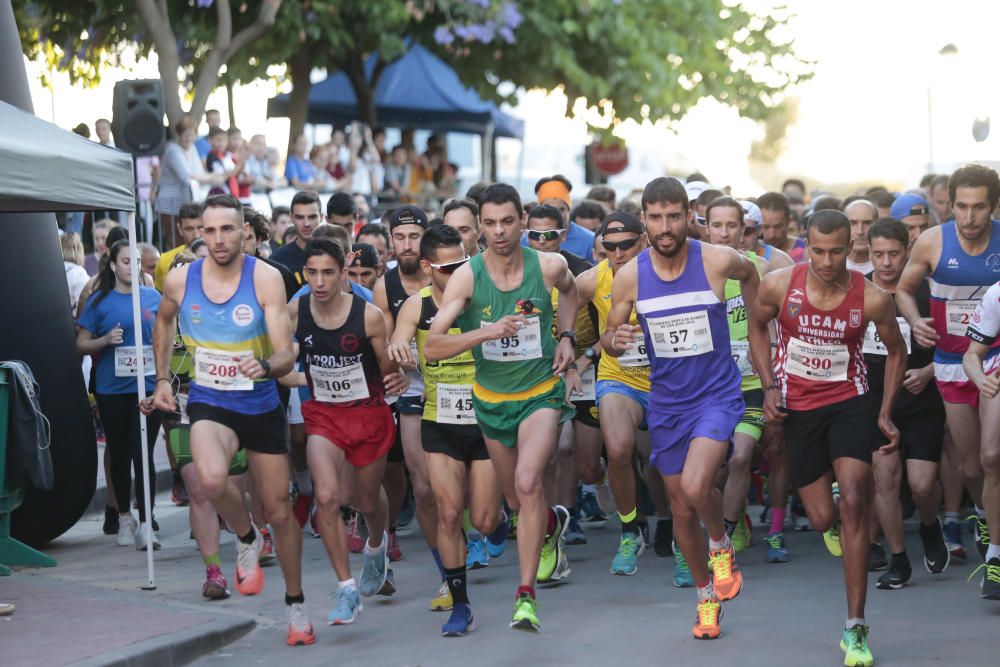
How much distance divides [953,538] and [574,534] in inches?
97.7

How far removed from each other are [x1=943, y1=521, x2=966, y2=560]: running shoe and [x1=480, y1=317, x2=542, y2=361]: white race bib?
125 inches

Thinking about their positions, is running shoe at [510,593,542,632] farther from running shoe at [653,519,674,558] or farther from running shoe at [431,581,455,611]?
running shoe at [653,519,674,558]

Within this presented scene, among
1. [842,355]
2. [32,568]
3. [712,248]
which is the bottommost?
[32,568]

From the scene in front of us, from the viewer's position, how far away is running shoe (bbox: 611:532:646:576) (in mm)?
10031

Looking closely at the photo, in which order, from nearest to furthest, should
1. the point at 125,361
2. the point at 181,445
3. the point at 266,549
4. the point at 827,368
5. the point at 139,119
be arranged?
the point at 827,368, the point at 181,445, the point at 266,549, the point at 125,361, the point at 139,119

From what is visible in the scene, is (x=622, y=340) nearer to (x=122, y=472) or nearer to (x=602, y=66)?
(x=122, y=472)

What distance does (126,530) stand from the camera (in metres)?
11.9

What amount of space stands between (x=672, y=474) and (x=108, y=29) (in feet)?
54.0

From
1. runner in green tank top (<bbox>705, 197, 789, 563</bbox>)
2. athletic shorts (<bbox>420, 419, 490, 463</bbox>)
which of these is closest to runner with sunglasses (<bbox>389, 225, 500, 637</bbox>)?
athletic shorts (<bbox>420, 419, 490, 463</bbox>)

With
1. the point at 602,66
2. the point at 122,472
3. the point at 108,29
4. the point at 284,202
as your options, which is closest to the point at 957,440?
the point at 122,472

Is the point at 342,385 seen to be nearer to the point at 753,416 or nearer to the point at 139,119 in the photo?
the point at 753,416

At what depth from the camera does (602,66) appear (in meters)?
27.3

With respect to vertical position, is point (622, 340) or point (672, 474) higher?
point (622, 340)

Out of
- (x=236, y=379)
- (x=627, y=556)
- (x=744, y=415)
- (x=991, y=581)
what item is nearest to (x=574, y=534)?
(x=627, y=556)
